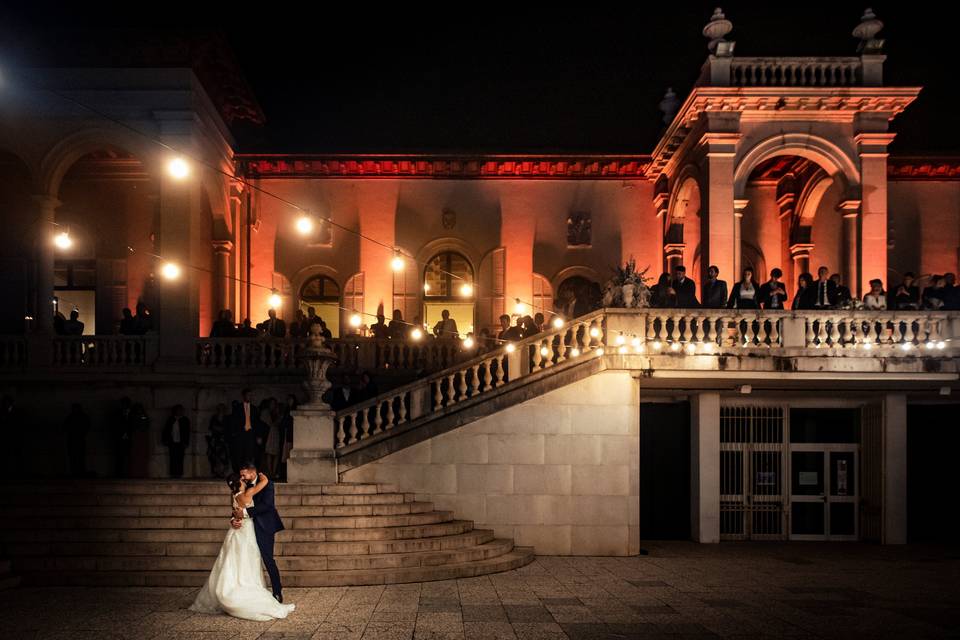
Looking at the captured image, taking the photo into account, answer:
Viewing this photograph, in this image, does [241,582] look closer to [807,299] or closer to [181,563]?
[181,563]

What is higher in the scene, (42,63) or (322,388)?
(42,63)

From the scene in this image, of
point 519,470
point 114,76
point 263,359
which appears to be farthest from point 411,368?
point 114,76

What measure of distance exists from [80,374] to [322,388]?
6.71m

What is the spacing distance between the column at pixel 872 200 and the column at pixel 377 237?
40.9 feet

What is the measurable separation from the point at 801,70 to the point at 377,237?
12150 millimetres

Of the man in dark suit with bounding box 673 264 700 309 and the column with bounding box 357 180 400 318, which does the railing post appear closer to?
the man in dark suit with bounding box 673 264 700 309

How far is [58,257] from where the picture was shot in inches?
901

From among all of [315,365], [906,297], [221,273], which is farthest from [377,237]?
[906,297]

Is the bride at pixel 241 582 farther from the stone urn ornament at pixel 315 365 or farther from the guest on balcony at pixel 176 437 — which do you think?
the guest on balcony at pixel 176 437

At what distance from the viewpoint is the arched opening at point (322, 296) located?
24.0 metres

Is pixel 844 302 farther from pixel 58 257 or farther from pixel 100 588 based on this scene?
pixel 58 257

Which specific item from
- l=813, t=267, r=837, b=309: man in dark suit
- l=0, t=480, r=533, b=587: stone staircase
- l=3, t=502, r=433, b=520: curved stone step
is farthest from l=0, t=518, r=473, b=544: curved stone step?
l=813, t=267, r=837, b=309: man in dark suit

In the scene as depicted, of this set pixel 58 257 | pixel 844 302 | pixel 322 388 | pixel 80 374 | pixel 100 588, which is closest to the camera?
pixel 100 588

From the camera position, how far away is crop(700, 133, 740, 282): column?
17.8 m
